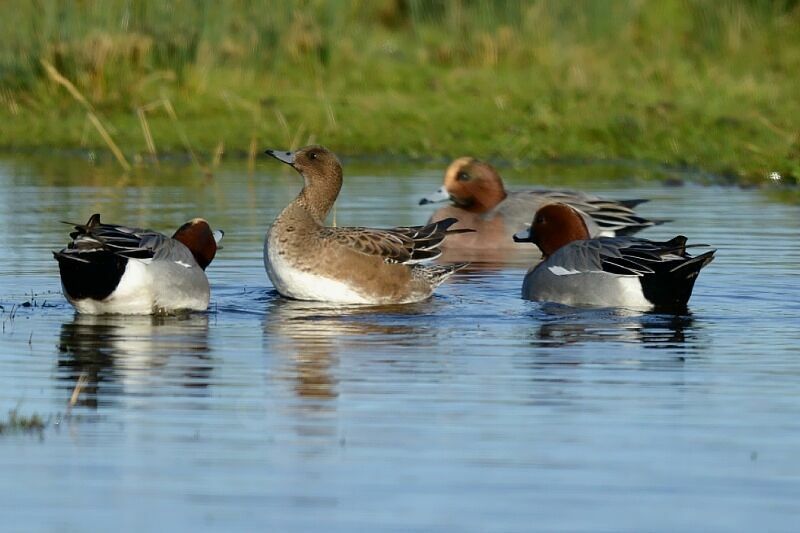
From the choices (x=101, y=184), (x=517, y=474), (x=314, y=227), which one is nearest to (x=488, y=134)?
(x=101, y=184)

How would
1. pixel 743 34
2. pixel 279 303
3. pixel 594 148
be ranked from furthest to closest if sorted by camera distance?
pixel 743 34 → pixel 594 148 → pixel 279 303

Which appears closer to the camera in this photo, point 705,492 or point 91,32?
point 705,492

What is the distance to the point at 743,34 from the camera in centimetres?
2052

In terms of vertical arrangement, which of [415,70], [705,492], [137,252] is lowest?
[705,492]

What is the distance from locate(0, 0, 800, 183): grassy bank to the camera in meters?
17.3

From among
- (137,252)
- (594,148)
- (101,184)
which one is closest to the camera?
(137,252)

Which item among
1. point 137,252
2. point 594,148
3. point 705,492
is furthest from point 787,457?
point 594,148

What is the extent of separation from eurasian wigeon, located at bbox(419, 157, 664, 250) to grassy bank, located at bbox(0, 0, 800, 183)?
3.27m

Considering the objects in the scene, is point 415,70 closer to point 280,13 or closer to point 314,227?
point 280,13

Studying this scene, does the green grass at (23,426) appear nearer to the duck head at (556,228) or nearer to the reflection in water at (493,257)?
the duck head at (556,228)

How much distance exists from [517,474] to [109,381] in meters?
2.09

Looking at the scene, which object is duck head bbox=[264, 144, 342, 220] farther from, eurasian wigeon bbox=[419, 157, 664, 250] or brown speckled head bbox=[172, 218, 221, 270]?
eurasian wigeon bbox=[419, 157, 664, 250]

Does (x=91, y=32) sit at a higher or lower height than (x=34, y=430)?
higher

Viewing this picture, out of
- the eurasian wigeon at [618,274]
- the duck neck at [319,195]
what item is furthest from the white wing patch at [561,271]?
the duck neck at [319,195]
